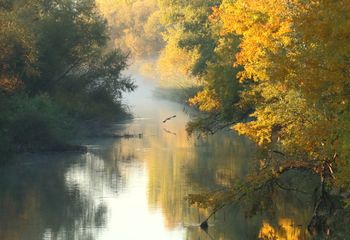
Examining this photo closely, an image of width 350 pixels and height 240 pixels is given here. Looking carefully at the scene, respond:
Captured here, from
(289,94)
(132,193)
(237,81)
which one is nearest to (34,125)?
(132,193)

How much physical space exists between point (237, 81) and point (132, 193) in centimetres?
693

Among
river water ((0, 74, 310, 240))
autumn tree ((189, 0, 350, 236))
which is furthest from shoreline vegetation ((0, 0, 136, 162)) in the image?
autumn tree ((189, 0, 350, 236))

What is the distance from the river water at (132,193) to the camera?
2900 centimetres

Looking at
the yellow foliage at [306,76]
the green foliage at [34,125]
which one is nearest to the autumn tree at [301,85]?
A: the yellow foliage at [306,76]

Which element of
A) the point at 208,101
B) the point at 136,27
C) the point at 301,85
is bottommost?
the point at 301,85

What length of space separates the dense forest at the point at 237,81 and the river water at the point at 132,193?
1553 millimetres

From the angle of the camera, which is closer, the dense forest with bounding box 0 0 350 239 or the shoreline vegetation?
the dense forest with bounding box 0 0 350 239

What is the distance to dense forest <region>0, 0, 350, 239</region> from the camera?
21172mm

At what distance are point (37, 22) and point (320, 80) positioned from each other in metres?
38.7

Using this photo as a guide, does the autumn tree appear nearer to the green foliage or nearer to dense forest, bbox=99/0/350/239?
dense forest, bbox=99/0/350/239

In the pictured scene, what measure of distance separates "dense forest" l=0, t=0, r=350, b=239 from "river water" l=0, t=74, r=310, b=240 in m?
1.55

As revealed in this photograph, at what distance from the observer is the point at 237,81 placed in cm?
3869

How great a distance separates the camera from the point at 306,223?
94.5 feet

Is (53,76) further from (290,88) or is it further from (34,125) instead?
(290,88)
